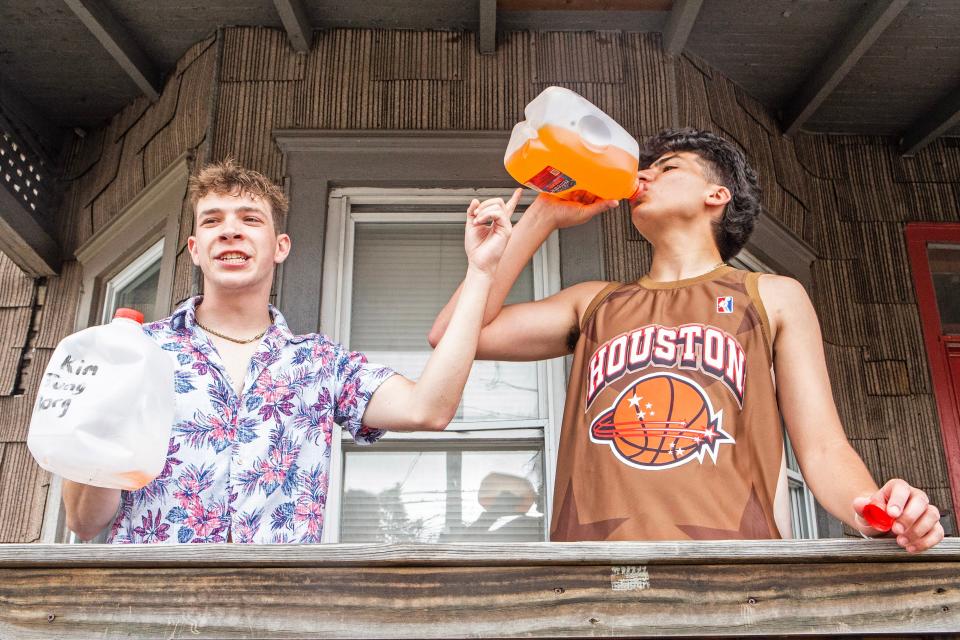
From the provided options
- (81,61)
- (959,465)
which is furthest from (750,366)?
(81,61)

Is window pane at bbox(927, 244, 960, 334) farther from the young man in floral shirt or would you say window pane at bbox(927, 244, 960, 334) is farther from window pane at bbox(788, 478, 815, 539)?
the young man in floral shirt

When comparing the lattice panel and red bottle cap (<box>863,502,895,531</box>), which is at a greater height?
the lattice panel

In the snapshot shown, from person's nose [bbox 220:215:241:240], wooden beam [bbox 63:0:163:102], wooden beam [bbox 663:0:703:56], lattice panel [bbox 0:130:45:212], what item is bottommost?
person's nose [bbox 220:215:241:240]

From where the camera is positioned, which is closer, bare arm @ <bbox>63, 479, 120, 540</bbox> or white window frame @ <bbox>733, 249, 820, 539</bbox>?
bare arm @ <bbox>63, 479, 120, 540</bbox>

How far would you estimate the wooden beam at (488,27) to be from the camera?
2.88 meters

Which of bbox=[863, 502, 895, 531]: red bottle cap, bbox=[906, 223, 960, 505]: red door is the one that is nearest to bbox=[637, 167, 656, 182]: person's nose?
bbox=[863, 502, 895, 531]: red bottle cap

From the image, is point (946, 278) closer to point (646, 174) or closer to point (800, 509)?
point (800, 509)

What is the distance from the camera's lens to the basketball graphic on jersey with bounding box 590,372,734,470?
5.36ft

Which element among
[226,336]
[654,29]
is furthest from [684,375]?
[654,29]

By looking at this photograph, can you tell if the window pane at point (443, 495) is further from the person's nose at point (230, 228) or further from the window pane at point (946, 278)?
the window pane at point (946, 278)

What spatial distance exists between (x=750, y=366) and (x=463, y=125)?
1.52 m

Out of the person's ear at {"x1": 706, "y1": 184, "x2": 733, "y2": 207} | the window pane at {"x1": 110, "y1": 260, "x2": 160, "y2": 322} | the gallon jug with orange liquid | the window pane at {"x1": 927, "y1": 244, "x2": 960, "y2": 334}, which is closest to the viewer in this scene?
the gallon jug with orange liquid

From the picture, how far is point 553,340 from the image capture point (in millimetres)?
1979

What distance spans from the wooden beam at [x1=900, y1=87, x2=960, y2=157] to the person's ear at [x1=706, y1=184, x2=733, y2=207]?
1.94 metres
